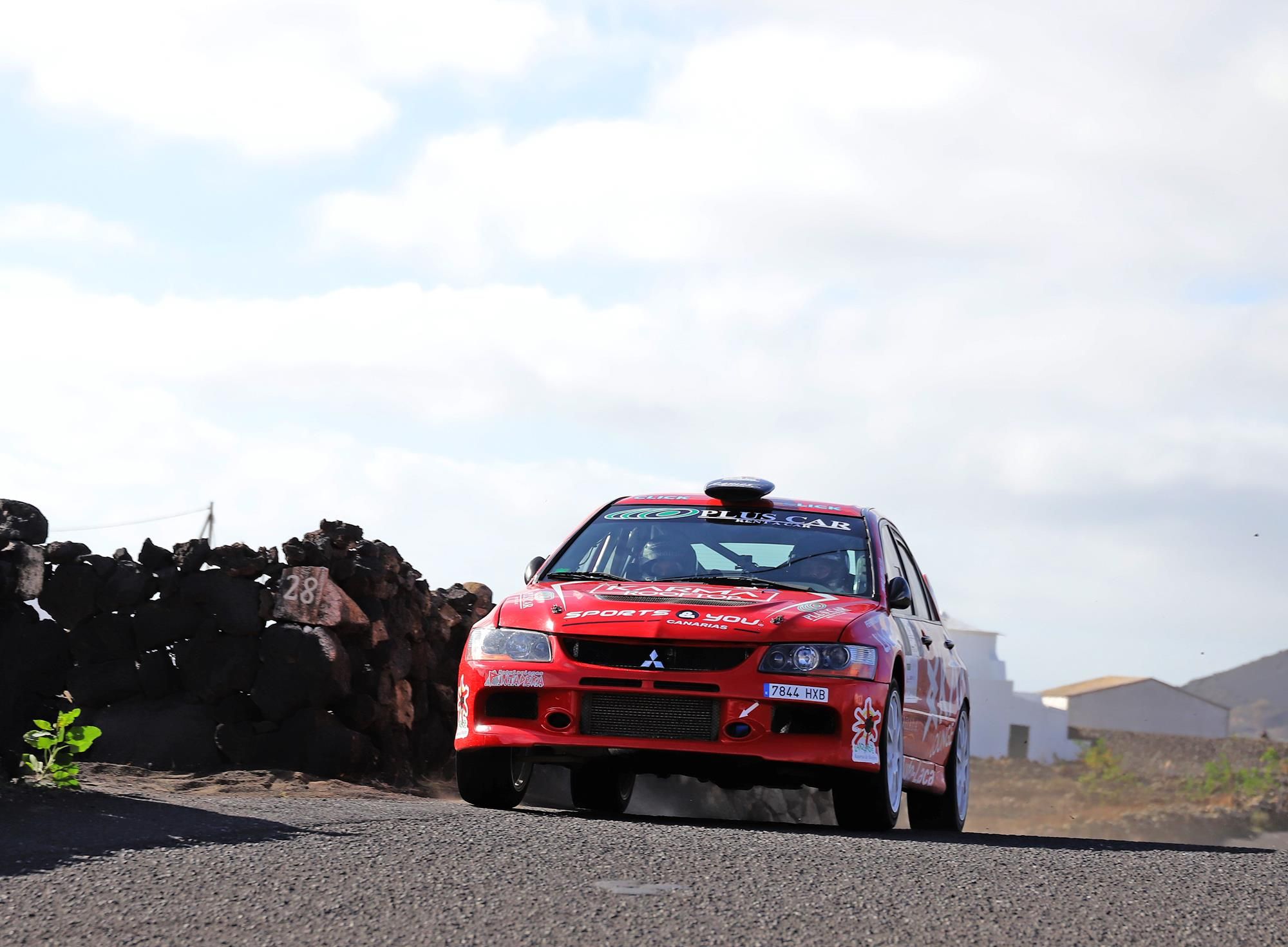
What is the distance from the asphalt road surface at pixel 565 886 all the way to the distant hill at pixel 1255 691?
449 ft

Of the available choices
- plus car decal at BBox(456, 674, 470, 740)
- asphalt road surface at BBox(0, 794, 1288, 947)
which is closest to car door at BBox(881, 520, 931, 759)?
asphalt road surface at BBox(0, 794, 1288, 947)

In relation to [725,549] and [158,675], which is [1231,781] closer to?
[158,675]

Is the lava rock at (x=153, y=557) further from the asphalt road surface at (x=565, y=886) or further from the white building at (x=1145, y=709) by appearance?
the white building at (x=1145, y=709)

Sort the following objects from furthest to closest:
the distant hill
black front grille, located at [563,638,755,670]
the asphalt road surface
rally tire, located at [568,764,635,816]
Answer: the distant hill → rally tire, located at [568,764,635,816] → black front grille, located at [563,638,755,670] → the asphalt road surface

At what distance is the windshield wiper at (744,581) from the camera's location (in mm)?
9133

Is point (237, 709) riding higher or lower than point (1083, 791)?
lower

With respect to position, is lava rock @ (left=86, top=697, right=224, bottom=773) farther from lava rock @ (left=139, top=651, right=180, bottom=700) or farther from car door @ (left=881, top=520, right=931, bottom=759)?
car door @ (left=881, top=520, right=931, bottom=759)

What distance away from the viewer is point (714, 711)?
8.35 m

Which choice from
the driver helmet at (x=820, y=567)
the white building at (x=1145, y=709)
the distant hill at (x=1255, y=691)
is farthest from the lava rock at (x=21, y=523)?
the distant hill at (x=1255, y=691)

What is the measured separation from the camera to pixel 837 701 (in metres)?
8.31

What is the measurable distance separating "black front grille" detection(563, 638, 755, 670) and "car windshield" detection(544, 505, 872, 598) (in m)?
0.80

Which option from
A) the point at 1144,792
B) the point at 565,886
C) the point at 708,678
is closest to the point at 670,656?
the point at 708,678

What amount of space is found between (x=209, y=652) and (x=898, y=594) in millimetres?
5198

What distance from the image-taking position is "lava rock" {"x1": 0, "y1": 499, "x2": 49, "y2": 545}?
1172cm
